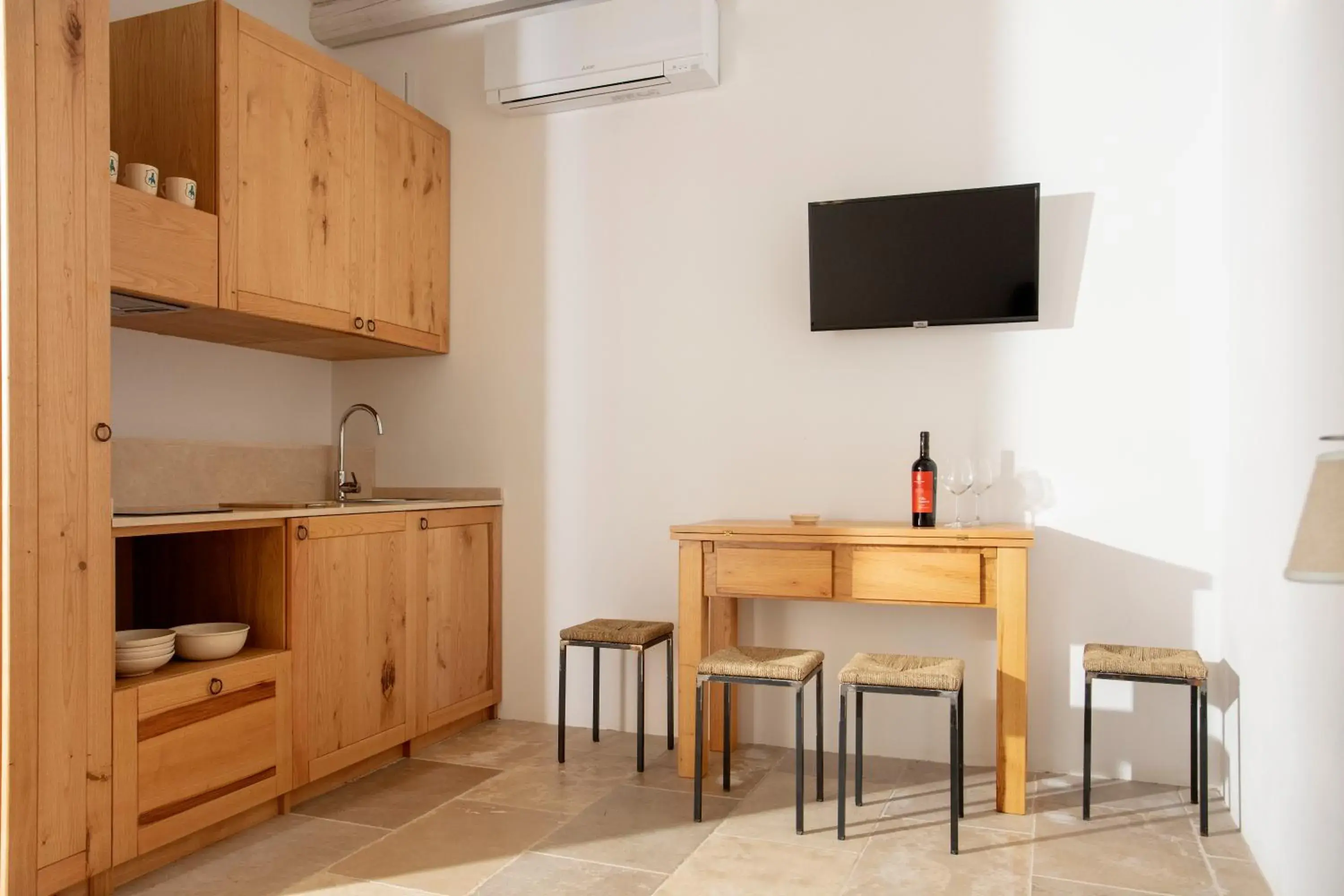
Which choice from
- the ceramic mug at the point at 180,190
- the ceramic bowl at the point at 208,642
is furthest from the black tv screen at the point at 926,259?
the ceramic bowl at the point at 208,642

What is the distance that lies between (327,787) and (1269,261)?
9.59 feet

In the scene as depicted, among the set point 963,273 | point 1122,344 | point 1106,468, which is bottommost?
point 1106,468

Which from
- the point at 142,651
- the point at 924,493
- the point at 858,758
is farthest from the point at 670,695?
the point at 142,651

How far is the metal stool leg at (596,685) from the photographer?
3.39 meters

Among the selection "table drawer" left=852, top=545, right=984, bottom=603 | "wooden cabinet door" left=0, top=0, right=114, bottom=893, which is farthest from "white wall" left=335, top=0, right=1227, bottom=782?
"wooden cabinet door" left=0, top=0, right=114, bottom=893

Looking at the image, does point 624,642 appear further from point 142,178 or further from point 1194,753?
point 142,178

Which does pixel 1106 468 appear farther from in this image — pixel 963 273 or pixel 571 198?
pixel 571 198

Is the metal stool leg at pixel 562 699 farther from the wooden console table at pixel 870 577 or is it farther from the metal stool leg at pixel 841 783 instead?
the metal stool leg at pixel 841 783

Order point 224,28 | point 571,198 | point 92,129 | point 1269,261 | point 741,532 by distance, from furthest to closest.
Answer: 1. point 571,198
2. point 741,532
3. point 224,28
4. point 1269,261
5. point 92,129

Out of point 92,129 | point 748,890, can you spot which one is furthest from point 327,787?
point 92,129

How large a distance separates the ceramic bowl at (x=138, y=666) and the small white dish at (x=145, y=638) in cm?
3

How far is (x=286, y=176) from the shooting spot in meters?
3.02

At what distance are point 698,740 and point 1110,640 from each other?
1339 mm

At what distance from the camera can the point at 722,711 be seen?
3307 mm
